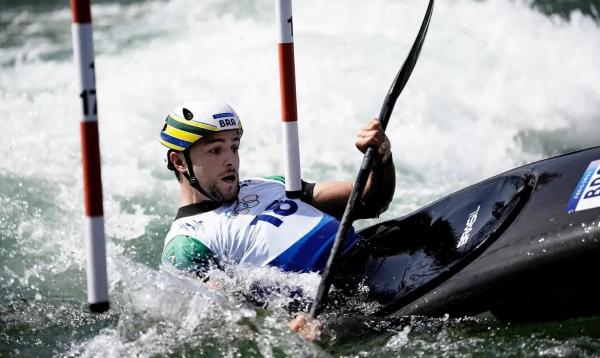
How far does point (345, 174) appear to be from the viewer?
24.1 feet

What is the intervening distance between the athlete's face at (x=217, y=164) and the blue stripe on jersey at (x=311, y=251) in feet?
1.25

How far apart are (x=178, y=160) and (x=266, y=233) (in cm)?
54

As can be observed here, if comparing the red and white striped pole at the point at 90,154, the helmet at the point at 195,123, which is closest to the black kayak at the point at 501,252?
the helmet at the point at 195,123

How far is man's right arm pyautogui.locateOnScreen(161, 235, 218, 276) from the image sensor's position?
12.6 feet

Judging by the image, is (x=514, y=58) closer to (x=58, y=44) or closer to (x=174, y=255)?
(x=58, y=44)

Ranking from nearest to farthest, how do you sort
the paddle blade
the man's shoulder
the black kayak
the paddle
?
1. the black kayak
2. the paddle
3. the paddle blade
4. the man's shoulder

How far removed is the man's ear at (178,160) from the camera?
420 cm

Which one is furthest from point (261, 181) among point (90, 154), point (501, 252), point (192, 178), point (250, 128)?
point (250, 128)

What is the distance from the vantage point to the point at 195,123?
411cm

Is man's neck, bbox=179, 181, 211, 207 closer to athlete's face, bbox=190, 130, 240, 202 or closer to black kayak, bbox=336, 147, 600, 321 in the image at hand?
athlete's face, bbox=190, 130, 240, 202

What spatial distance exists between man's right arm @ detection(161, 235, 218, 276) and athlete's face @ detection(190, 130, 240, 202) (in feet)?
0.97

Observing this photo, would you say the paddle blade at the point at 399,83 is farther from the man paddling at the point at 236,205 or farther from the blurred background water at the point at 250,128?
the blurred background water at the point at 250,128

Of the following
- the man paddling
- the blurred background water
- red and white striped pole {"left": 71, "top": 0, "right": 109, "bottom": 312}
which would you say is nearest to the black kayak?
the blurred background water

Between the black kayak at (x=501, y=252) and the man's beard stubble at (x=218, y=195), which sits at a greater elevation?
the man's beard stubble at (x=218, y=195)
